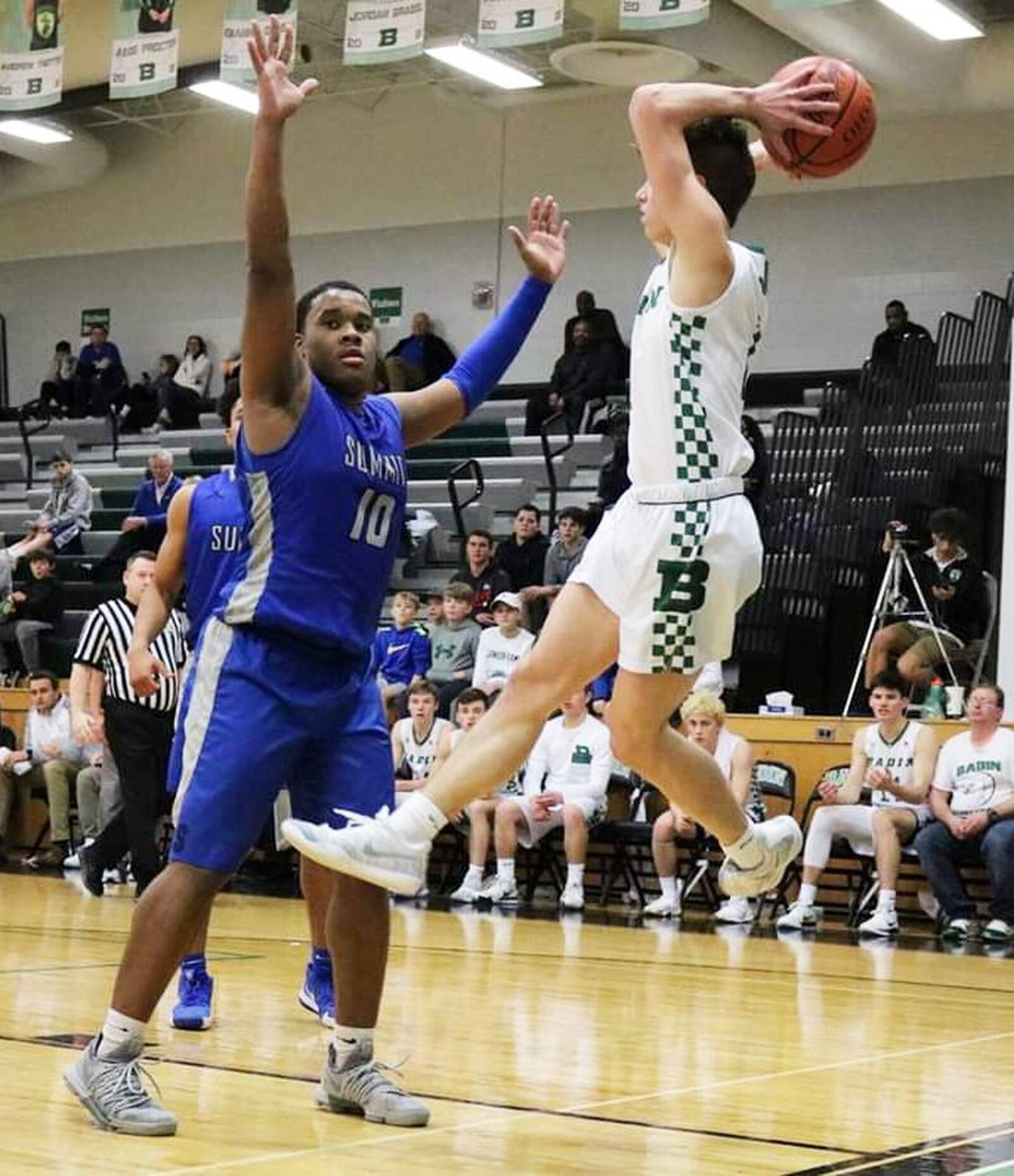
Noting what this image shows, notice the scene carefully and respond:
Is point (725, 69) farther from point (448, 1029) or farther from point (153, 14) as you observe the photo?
point (448, 1029)

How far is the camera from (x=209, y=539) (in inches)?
232

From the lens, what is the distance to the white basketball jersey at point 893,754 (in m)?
10.8

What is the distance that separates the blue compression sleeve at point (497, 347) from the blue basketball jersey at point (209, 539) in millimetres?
1154

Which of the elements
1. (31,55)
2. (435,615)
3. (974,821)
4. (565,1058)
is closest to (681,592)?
(565,1058)

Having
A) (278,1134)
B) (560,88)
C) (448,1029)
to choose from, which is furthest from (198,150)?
(278,1134)

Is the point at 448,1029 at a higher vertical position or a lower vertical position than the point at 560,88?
lower

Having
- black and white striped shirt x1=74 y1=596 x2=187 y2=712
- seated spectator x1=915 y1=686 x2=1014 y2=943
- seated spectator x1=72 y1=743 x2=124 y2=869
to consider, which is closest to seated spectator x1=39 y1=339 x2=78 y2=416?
seated spectator x1=72 y1=743 x2=124 y2=869

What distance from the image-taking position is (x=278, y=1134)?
4.01 metres

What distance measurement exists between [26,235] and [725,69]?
36.2ft

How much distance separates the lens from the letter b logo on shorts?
418 centimetres

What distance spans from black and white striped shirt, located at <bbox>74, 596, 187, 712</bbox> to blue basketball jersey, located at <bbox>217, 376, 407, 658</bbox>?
192 inches

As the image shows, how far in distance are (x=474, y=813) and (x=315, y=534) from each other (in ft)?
24.3

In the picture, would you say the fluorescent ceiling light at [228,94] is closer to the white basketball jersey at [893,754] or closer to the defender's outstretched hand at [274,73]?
the white basketball jersey at [893,754]

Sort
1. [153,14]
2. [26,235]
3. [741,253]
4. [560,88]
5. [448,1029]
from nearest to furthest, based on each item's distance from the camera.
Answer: [741,253], [448,1029], [153,14], [560,88], [26,235]
